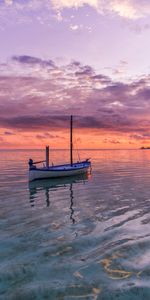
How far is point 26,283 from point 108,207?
44.6 ft

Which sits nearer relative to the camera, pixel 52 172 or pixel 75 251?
pixel 75 251

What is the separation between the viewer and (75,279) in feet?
32.3

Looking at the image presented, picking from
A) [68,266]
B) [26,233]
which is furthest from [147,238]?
[26,233]

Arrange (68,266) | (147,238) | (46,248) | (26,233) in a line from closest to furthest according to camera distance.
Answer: (68,266) < (46,248) < (147,238) < (26,233)

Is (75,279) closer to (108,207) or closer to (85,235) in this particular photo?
(85,235)

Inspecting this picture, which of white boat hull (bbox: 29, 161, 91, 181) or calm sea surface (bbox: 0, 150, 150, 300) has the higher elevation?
white boat hull (bbox: 29, 161, 91, 181)

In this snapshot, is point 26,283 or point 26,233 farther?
point 26,233

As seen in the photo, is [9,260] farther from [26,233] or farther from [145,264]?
[145,264]

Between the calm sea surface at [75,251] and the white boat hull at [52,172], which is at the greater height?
the white boat hull at [52,172]

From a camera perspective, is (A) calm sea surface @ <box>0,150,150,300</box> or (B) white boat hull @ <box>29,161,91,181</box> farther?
(B) white boat hull @ <box>29,161,91,181</box>

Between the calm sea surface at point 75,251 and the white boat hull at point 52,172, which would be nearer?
the calm sea surface at point 75,251

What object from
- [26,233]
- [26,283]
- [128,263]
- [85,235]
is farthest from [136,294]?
[26,233]

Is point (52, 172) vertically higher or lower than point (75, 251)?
higher

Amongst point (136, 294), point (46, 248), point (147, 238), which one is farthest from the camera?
point (147, 238)
